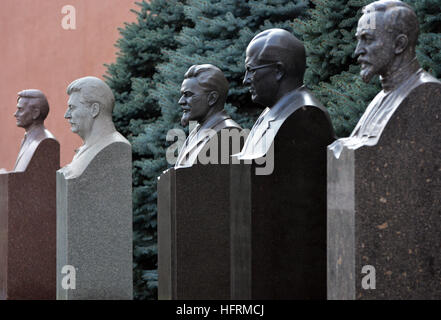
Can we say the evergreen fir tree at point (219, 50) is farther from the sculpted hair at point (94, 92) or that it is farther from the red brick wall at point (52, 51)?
the red brick wall at point (52, 51)

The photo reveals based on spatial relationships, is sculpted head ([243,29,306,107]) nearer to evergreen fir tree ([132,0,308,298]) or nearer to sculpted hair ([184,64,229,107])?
sculpted hair ([184,64,229,107])

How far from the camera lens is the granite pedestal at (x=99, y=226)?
718 cm

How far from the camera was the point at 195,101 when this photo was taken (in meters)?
6.74

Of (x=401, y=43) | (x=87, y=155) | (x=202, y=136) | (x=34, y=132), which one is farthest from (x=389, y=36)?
(x=34, y=132)

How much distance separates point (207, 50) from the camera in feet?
32.2

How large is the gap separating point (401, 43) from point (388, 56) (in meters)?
0.11

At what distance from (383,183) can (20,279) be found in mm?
5244

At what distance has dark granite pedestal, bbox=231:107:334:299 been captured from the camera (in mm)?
5160

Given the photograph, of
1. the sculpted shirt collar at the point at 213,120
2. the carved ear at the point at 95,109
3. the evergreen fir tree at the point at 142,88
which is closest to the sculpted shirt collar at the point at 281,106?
the sculpted shirt collar at the point at 213,120

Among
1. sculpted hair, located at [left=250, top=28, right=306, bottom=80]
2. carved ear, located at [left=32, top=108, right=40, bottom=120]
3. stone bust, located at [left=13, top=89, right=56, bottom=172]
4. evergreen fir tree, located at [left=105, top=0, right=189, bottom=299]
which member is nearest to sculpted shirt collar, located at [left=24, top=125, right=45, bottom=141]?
stone bust, located at [left=13, top=89, right=56, bottom=172]

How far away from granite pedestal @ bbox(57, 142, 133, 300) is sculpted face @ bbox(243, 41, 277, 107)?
6.72 feet

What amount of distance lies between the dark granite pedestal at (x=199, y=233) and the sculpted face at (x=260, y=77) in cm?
102
